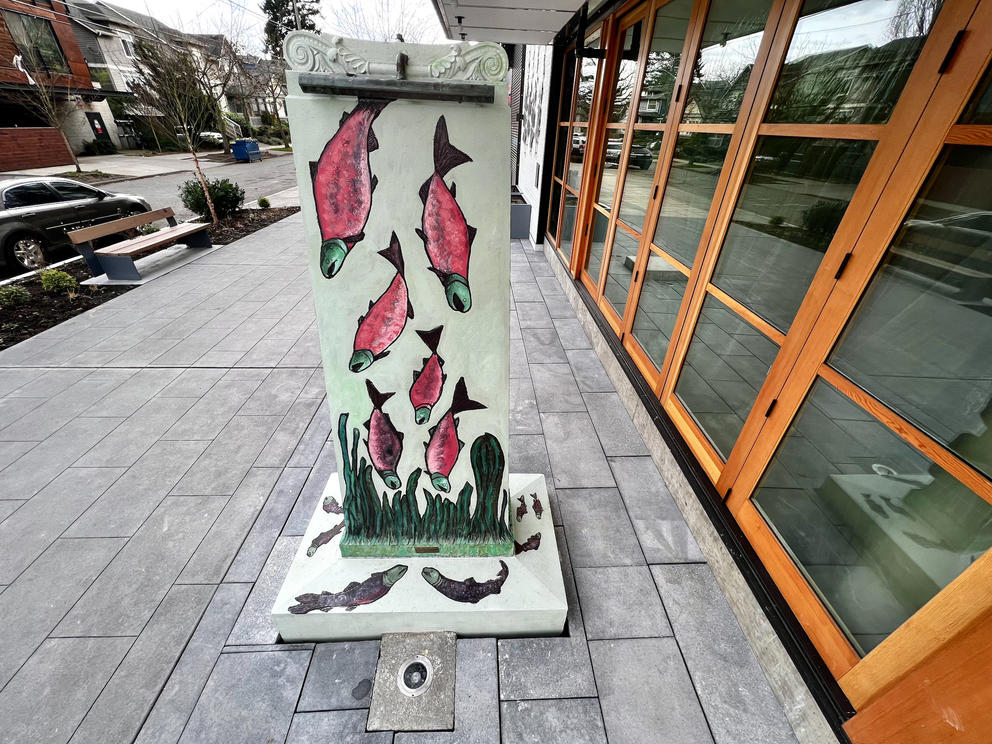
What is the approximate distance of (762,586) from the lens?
6.43ft

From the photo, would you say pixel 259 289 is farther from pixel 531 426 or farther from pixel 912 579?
pixel 912 579

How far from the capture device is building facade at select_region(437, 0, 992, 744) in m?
1.29

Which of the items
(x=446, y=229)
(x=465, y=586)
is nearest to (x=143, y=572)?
(x=465, y=586)

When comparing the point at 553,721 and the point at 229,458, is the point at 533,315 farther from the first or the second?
the point at 553,721

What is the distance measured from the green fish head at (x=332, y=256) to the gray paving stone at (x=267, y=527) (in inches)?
71.3

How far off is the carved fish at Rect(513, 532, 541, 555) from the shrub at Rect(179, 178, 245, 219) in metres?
9.85

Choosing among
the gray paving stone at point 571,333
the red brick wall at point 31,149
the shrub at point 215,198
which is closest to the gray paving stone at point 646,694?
the gray paving stone at point 571,333

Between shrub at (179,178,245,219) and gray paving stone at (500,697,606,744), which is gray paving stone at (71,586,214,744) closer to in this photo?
gray paving stone at (500,697,606,744)

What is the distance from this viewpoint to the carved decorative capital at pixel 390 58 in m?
1.29

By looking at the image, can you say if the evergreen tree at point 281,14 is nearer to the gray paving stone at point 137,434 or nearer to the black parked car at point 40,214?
the black parked car at point 40,214

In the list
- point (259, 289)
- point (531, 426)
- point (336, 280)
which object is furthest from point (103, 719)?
point (259, 289)

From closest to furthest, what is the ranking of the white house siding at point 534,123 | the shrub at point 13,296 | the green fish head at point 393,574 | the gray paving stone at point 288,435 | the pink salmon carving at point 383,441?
the pink salmon carving at point 383,441, the green fish head at point 393,574, the gray paving stone at point 288,435, the shrub at point 13,296, the white house siding at point 534,123

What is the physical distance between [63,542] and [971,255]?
4.44 m

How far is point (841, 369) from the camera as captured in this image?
5.59 ft
